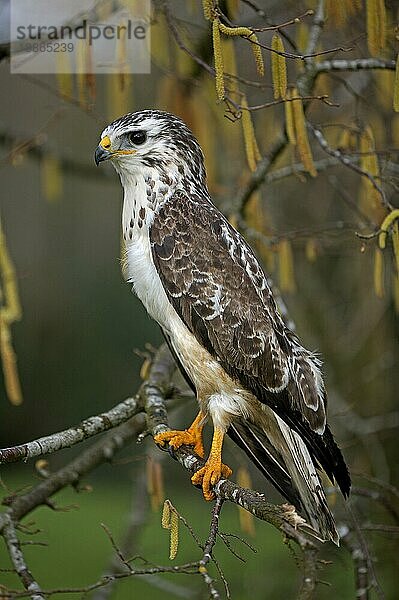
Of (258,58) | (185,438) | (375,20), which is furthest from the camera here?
(185,438)

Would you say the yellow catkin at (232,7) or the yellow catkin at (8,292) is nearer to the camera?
the yellow catkin at (8,292)

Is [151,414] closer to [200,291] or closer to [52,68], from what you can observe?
[200,291]

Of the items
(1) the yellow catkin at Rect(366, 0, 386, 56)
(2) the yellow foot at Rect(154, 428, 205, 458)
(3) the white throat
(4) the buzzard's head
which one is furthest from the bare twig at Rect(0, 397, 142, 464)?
(1) the yellow catkin at Rect(366, 0, 386, 56)

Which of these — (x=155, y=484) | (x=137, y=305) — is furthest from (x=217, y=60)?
(x=137, y=305)

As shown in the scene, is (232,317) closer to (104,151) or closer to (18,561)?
(104,151)

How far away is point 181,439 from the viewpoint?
302 centimetres

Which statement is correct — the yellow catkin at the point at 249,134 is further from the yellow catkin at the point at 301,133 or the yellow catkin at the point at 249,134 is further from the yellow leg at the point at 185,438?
the yellow leg at the point at 185,438

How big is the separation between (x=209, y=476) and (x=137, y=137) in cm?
118

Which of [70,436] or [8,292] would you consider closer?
[70,436]

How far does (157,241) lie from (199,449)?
77 centimetres

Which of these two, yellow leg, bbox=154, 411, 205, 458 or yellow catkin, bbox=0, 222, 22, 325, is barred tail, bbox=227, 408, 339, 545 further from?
yellow catkin, bbox=0, 222, 22, 325

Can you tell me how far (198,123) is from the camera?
13.6 feet

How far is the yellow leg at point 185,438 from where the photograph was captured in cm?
293

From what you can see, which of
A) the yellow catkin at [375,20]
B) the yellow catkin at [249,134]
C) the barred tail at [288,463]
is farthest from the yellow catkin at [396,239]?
the barred tail at [288,463]
